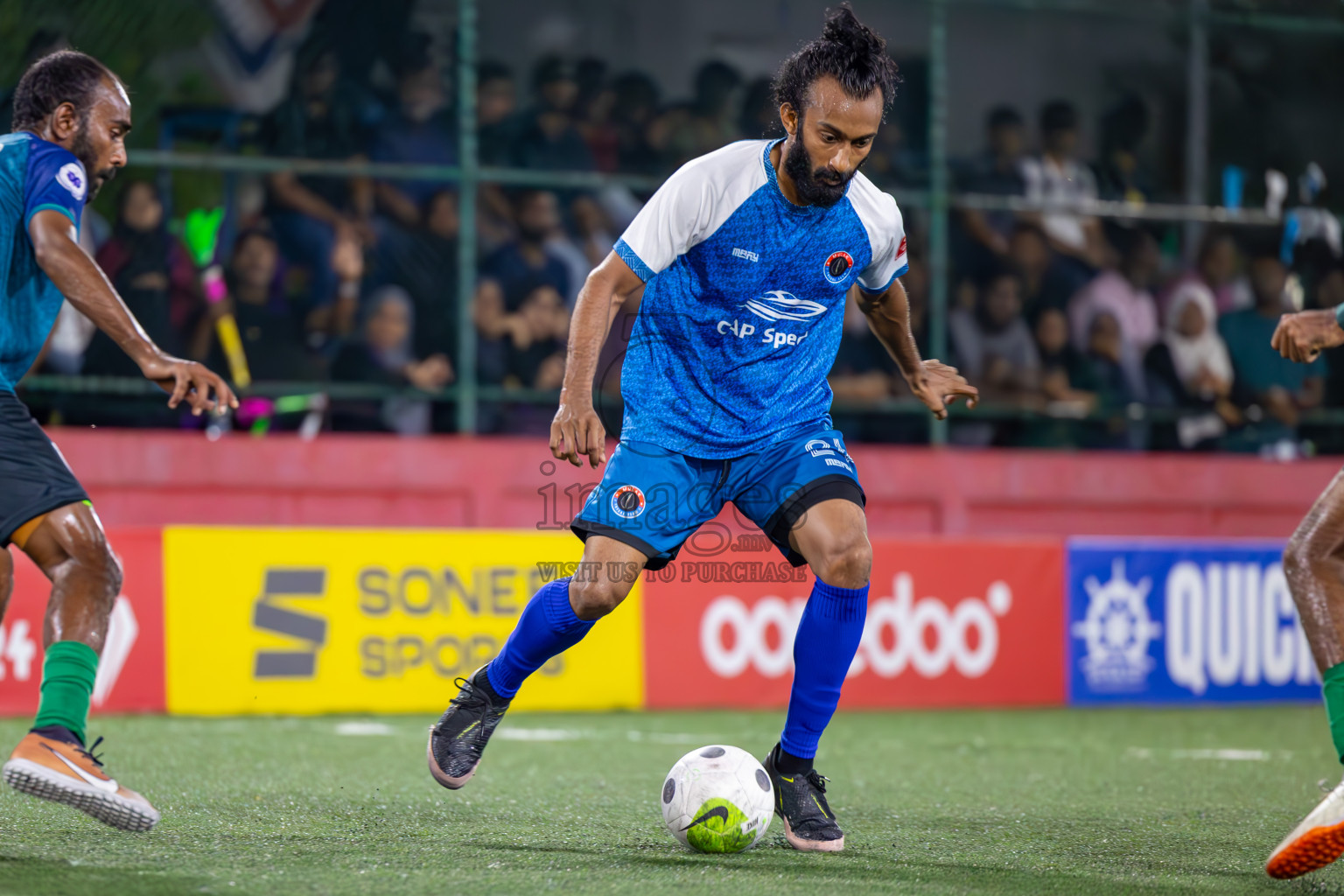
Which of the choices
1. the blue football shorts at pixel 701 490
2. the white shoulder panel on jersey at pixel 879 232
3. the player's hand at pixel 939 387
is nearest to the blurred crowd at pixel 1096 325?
the player's hand at pixel 939 387

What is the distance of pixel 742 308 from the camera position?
4664mm

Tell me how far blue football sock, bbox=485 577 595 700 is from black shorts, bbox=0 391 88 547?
129 cm

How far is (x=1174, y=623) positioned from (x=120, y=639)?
20.9 feet

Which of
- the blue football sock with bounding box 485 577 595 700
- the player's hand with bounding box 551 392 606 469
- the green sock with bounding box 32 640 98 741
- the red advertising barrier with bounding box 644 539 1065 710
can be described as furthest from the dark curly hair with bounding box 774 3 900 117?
the red advertising barrier with bounding box 644 539 1065 710

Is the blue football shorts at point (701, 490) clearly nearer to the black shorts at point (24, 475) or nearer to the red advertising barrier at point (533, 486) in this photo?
the black shorts at point (24, 475)

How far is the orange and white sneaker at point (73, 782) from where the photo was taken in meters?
3.62

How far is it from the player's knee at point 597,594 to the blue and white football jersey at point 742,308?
451 millimetres

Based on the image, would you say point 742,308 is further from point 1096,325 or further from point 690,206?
point 1096,325

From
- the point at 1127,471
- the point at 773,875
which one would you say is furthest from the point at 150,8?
the point at 773,875

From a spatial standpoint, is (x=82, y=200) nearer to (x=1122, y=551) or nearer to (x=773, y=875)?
(x=773, y=875)

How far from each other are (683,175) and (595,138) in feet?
24.1

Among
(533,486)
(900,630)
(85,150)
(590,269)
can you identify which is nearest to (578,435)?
(85,150)

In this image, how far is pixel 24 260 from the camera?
408 cm

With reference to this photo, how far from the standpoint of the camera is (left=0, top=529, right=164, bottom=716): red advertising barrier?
26.9ft
